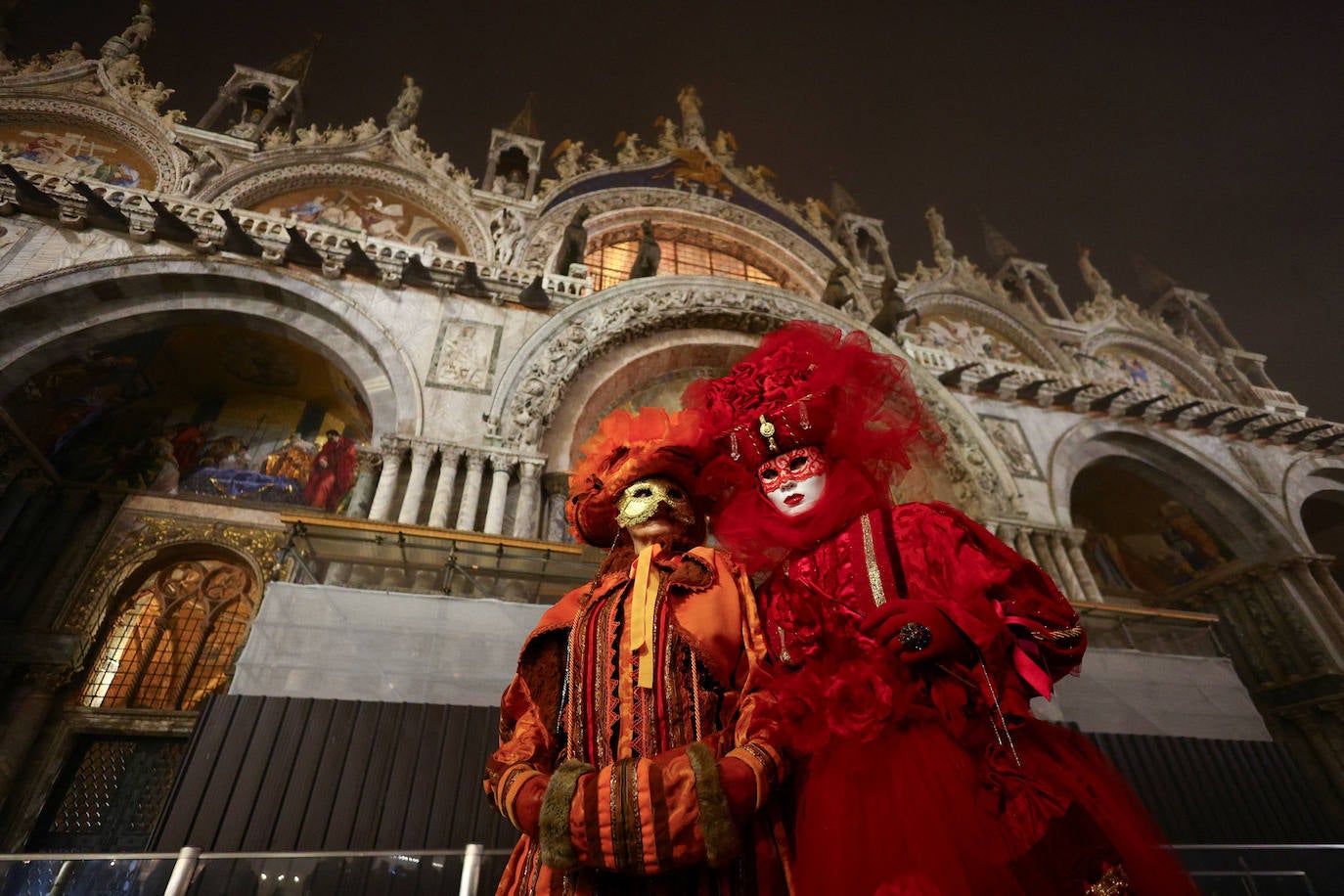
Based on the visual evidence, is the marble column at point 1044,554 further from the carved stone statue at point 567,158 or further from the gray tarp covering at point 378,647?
the carved stone statue at point 567,158

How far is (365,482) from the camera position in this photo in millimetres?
6219

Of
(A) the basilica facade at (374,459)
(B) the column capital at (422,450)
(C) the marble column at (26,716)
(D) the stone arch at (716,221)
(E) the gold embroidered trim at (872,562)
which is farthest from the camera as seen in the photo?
(D) the stone arch at (716,221)

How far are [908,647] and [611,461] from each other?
4.01ft

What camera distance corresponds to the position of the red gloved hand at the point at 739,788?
4.20 feet

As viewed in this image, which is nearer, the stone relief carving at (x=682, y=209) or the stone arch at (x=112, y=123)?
the stone arch at (x=112, y=123)

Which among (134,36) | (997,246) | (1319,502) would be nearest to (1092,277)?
(997,246)

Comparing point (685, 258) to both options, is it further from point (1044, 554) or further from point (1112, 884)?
point (1112, 884)

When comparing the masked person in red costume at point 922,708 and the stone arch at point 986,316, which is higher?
the stone arch at point 986,316

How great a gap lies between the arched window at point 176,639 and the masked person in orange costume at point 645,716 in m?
6.78

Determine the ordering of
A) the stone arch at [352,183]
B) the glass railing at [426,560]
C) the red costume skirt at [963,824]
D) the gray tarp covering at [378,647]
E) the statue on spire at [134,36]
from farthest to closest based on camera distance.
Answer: the statue on spire at [134,36] → the stone arch at [352,183] → the glass railing at [426,560] → the gray tarp covering at [378,647] → the red costume skirt at [963,824]

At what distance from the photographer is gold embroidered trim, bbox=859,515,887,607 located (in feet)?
5.43

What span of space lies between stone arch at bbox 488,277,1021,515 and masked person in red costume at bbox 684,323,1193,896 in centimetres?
502

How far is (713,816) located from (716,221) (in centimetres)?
A: 1332

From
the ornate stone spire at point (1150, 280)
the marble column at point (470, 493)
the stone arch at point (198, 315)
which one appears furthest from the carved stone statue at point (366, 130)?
the ornate stone spire at point (1150, 280)
